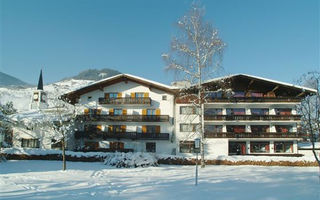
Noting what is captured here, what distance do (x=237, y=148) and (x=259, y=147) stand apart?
10.6 feet

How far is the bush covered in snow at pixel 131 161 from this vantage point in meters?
21.7

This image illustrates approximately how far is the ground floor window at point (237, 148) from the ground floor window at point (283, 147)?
466 centimetres

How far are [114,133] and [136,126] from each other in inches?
133

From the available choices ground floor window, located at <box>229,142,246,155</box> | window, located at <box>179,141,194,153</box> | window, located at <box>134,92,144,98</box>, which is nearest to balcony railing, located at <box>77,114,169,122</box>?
window, located at <box>134,92,144,98</box>

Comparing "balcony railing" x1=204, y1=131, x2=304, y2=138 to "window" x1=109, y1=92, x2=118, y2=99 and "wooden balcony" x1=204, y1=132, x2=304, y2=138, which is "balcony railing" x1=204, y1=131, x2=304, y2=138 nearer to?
"wooden balcony" x1=204, y1=132, x2=304, y2=138

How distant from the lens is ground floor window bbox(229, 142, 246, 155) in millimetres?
31688

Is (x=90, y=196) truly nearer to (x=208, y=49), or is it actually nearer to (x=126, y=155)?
(x=126, y=155)

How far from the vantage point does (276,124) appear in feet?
105

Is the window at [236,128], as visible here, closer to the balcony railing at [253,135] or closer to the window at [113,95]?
the balcony railing at [253,135]

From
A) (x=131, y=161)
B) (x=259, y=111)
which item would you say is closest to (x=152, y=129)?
(x=131, y=161)

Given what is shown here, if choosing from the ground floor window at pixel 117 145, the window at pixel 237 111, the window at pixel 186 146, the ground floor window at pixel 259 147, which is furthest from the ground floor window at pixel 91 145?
the ground floor window at pixel 259 147

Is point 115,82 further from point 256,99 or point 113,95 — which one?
point 256,99

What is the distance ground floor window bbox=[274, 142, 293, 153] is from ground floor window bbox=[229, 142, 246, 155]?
15.3 ft

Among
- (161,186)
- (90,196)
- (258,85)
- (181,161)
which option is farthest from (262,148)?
(90,196)
